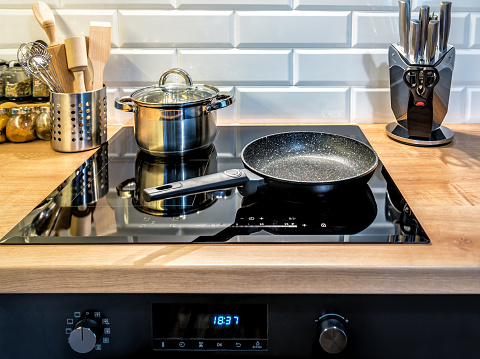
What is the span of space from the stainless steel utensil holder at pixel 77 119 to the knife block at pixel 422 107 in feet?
2.28

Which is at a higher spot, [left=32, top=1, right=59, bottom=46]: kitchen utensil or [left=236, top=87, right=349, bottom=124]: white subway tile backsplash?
[left=32, top=1, right=59, bottom=46]: kitchen utensil

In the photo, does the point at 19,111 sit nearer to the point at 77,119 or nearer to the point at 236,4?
the point at 77,119

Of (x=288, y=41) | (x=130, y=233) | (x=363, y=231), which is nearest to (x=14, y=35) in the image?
(x=288, y=41)

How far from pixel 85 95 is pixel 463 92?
0.97 meters

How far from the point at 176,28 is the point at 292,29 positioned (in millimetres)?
300

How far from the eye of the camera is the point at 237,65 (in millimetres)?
1436

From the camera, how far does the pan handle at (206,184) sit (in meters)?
0.87

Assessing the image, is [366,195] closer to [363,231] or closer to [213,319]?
[363,231]

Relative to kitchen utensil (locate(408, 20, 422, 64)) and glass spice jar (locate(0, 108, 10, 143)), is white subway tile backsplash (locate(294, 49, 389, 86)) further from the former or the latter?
glass spice jar (locate(0, 108, 10, 143))

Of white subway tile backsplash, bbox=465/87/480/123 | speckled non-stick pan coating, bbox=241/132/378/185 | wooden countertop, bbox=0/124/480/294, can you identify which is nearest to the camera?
wooden countertop, bbox=0/124/480/294

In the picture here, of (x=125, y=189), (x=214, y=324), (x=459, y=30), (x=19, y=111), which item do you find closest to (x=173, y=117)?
(x=125, y=189)

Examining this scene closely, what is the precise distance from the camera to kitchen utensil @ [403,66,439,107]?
1234 millimetres

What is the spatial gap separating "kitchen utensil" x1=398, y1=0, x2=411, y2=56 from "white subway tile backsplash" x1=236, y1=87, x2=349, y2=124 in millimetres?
232

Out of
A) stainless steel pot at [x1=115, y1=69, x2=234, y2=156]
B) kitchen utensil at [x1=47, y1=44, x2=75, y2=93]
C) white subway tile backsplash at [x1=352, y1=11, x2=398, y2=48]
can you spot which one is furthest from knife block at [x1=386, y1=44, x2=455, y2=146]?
kitchen utensil at [x1=47, y1=44, x2=75, y2=93]
